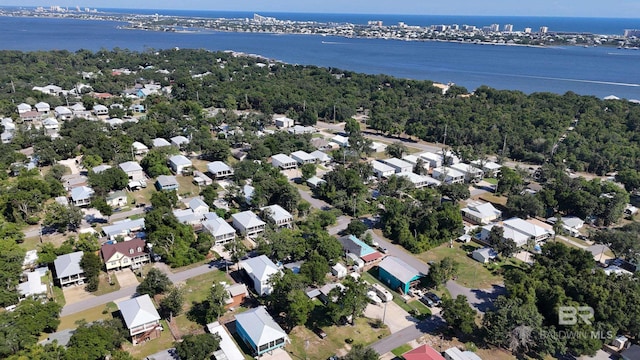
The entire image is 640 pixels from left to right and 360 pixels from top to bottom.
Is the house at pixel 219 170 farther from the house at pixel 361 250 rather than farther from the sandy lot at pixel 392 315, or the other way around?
the sandy lot at pixel 392 315

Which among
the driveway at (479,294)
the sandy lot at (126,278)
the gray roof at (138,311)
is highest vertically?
the gray roof at (138,311)

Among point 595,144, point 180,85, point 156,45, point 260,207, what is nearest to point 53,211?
point 260,207

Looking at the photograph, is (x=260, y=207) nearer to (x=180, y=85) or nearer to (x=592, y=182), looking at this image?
(x=592, y=182)

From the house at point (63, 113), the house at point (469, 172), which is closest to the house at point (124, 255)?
the house at point (469, 172)

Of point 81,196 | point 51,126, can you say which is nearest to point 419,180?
point 81,196

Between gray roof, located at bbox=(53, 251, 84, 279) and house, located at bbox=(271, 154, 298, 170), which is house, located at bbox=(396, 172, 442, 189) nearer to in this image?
house, located at bbox=(271, 154, 298, 170)

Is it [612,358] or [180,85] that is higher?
[180,85]

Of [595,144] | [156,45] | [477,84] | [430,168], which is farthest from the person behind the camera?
[156,45]

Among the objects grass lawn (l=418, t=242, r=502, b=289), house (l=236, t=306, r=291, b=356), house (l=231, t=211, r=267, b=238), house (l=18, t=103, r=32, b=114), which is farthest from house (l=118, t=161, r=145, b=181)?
house (l=18, t=103, r=32, b=114)
